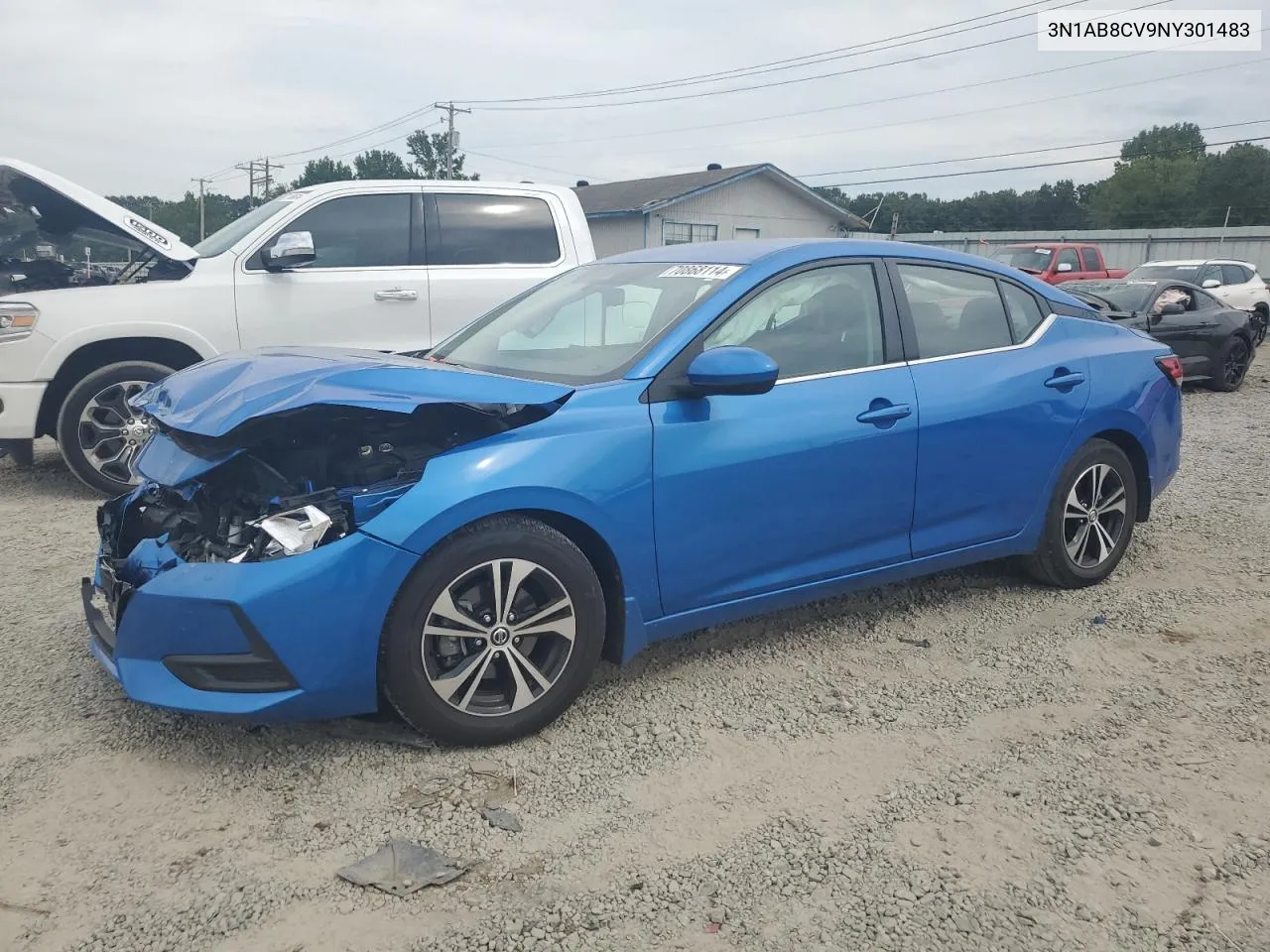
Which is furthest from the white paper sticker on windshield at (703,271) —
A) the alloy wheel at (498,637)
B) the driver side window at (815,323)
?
the alloy wheel at (498,637)

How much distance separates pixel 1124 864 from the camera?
2619 millimetres

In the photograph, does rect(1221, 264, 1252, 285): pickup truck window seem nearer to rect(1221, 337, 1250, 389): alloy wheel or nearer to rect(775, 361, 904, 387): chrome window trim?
rect(1221, 337, 1250, 389): alloy wheel

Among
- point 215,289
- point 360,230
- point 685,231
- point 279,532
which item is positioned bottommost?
point 279,532

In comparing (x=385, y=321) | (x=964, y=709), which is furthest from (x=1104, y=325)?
(x=385, y=321)

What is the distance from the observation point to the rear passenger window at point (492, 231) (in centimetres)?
724

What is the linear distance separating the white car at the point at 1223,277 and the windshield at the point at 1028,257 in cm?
221

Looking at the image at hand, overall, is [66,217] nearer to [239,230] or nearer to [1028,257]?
[239,230]

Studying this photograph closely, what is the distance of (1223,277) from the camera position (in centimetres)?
1639

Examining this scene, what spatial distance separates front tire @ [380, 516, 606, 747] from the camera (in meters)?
2.99

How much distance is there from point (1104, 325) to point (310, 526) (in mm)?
3804

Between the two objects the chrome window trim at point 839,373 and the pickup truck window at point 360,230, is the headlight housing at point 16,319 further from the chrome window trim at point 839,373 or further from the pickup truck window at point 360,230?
the chrome window trim at point 839,373

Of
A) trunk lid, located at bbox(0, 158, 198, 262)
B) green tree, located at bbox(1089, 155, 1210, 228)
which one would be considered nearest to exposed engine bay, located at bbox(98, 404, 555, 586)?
trunk lid, located at bbox(0, 158, 198, 262)

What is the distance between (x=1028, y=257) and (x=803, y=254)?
16.9m

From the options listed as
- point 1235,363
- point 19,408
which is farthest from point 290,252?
point 1235,363
